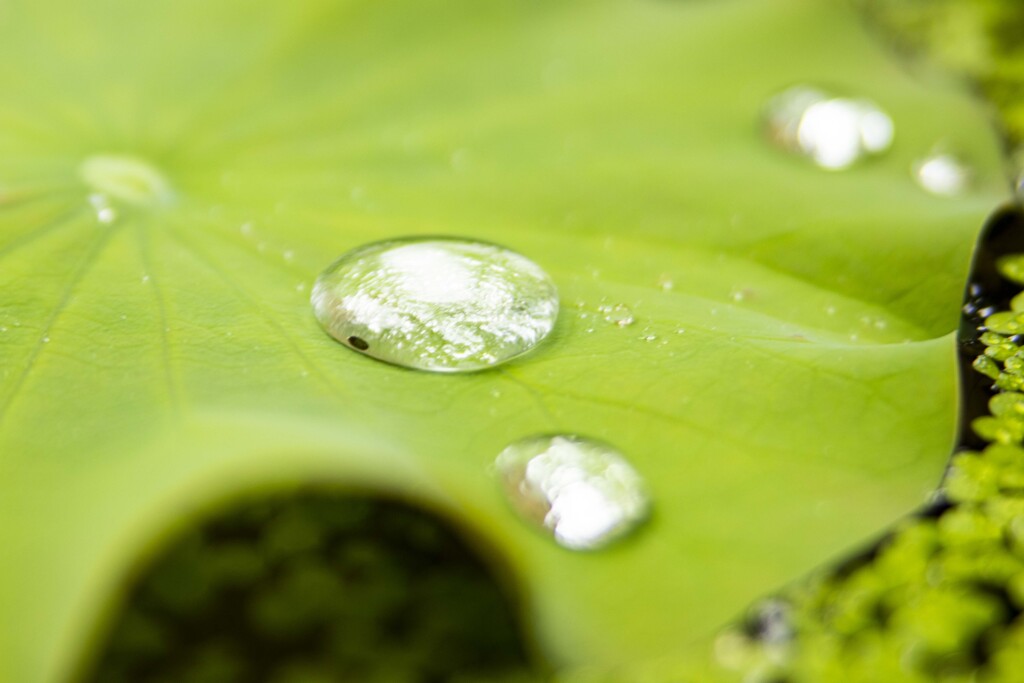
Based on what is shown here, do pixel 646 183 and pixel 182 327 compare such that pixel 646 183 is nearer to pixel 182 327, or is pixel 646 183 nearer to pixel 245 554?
pixel 182 327

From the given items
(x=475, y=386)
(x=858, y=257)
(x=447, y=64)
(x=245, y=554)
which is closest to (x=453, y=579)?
(x=245, y=554)

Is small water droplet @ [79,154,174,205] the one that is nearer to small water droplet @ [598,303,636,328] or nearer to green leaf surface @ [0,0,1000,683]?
green leaf surface @ [0,0,1000,683]

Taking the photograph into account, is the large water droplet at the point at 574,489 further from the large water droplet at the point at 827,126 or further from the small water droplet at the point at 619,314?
the large water droplet at the point at 827,126

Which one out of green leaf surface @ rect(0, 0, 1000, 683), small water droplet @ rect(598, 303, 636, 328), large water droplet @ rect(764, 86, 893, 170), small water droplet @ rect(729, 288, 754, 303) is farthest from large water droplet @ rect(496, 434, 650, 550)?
large water droplet @ rect(764, 86, 893, 170)

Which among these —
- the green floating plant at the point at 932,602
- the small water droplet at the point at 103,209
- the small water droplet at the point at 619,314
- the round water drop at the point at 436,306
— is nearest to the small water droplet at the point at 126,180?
the small water droplet at the point at 103,209

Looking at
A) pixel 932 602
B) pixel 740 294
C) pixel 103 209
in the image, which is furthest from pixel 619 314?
pixel 103 209
